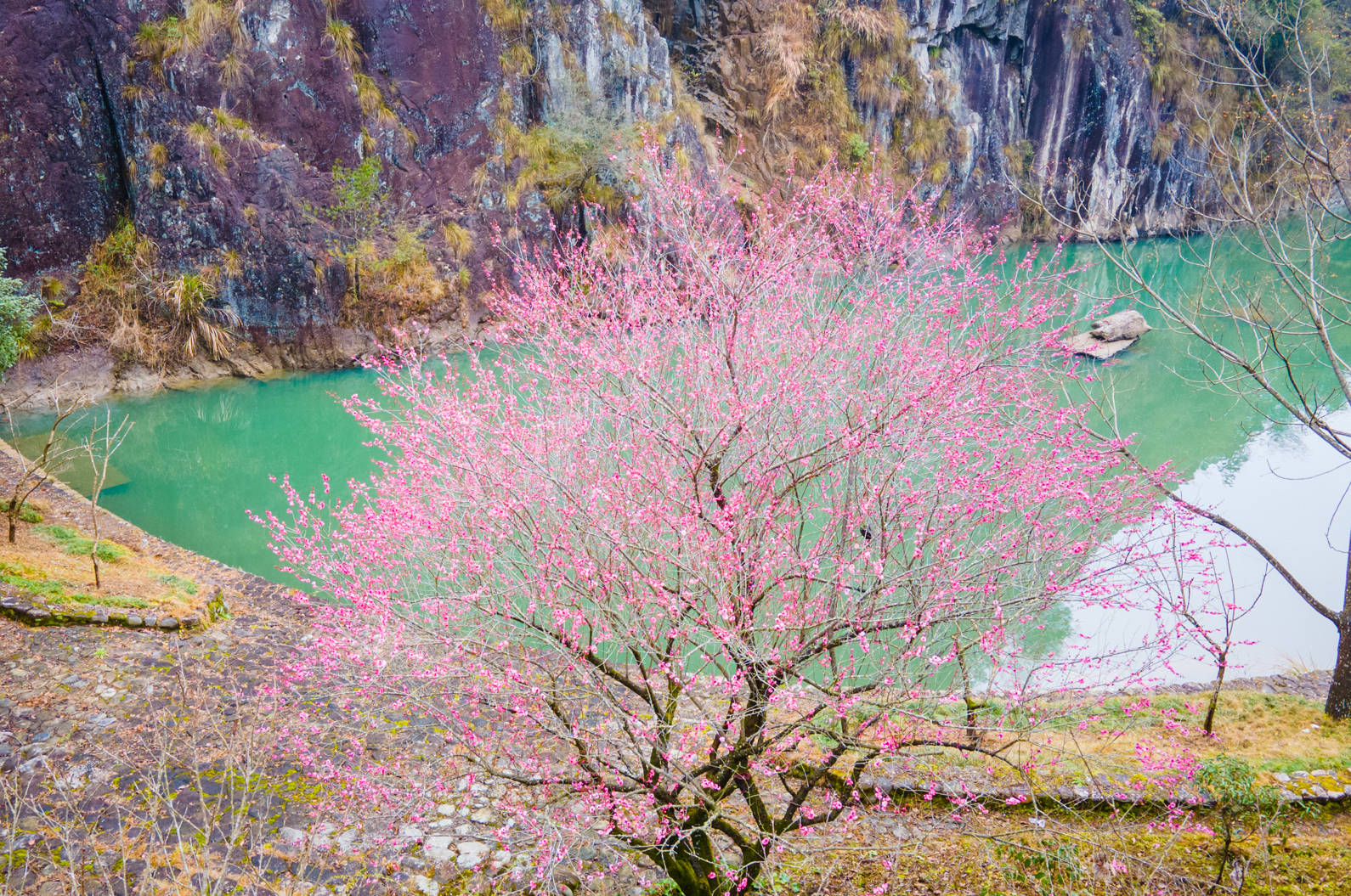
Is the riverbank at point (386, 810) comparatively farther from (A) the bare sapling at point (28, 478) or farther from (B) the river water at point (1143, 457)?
(B) the river water at point (1143, 457)

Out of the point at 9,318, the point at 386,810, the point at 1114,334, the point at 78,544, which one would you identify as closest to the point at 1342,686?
the point at 386,810

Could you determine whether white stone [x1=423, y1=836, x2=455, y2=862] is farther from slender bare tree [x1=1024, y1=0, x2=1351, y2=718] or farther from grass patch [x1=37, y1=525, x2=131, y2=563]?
grass patch [x1=37, y1=525, x2=131, y2=563]

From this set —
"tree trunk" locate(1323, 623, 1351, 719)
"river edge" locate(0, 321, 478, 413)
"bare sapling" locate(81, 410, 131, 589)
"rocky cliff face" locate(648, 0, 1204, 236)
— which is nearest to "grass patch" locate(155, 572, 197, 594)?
"bare sapling" locate(81, 410, 131, 589)

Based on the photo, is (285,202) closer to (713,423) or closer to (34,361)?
(34,361)

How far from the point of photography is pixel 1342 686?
18.9ft

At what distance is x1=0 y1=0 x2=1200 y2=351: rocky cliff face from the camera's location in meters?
14.6

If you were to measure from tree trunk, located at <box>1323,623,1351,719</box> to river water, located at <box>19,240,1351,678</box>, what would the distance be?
1.63 metres

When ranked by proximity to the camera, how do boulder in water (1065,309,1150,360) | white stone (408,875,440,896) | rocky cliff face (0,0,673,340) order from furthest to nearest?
boulder in water (1065,309,1150,360) → rocky cliff face (0,0,673,340) → white stone (408,875,440,896)

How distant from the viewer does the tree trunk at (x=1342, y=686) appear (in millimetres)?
5590

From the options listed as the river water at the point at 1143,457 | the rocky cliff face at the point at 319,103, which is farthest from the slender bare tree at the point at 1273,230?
the rocky cliff face at the point at 319,103

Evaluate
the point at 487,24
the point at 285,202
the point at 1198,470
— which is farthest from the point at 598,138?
the point at 1198,470

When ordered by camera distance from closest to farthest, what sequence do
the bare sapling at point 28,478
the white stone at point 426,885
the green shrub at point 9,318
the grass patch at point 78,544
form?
1. the white stone at point 426,885
2. the bare sapling at point 28,478
3. the grass patch at point 78,544
4. the green shrub at point 9,318

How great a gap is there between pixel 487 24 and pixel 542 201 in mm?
4161

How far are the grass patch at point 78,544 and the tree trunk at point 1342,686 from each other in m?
11.0
